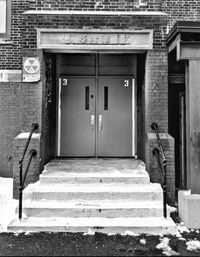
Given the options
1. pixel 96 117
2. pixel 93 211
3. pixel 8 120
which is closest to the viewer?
pixel 93 211

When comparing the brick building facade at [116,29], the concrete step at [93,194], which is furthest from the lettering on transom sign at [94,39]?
the concrete step at [93,194]

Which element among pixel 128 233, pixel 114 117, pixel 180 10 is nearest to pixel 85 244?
pixel 128 233

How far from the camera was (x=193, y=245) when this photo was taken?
14.7ft

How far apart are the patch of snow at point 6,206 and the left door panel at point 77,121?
5.62 feet

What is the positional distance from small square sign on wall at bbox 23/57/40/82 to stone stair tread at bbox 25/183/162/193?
2.42 meters

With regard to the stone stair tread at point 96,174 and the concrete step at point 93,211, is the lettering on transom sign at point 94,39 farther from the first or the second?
the concrete step at point 93,211

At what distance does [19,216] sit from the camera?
204 inches

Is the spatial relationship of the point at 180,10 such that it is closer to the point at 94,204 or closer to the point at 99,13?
the point at 99,13

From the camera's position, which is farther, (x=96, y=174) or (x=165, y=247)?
(x=96, y=174)

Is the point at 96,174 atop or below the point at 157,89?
below

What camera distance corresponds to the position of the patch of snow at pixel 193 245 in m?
4.36

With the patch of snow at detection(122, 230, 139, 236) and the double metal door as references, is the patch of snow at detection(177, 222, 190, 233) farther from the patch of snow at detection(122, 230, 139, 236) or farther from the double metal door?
the double metal door

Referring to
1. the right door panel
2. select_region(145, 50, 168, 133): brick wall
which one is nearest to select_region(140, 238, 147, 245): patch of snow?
select_region(145, 50, 168, 133): brick wall

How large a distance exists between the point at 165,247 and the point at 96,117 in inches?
171
